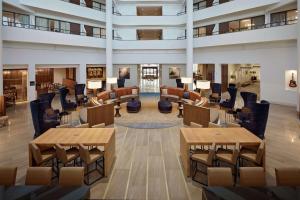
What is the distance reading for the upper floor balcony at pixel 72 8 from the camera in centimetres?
1864

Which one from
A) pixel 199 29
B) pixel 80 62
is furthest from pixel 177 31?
pixel 80 62

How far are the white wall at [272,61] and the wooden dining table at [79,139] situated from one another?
14.3 m

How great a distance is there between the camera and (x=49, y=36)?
62.5 feet

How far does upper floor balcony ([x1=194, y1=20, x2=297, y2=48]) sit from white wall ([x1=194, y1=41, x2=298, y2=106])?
2.45 feet

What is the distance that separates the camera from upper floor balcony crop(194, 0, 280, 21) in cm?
1854

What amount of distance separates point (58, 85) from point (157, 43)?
9.60m

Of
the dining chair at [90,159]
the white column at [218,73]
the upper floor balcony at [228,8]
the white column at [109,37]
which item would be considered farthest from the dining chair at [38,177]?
the white column at [218,73]

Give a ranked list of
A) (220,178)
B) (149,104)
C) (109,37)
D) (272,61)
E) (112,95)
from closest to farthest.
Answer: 1. (220,178)
2. (112,95)
3. (272,61)
4. (149,104)
5. (109,37)

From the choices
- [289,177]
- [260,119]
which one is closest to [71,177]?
[289,177]

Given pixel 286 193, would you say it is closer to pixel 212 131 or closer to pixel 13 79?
pixel 212 131

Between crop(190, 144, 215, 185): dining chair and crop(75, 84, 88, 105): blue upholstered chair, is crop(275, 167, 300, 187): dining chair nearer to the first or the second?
crop(190, 144, 215, 185): dining chair

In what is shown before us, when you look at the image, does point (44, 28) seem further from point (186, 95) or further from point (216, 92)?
point (216, 92)

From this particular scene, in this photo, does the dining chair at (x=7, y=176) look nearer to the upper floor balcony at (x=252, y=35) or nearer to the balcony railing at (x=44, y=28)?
the balcony railing at (x=44, y=28)

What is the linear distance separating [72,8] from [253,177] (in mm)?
20282
